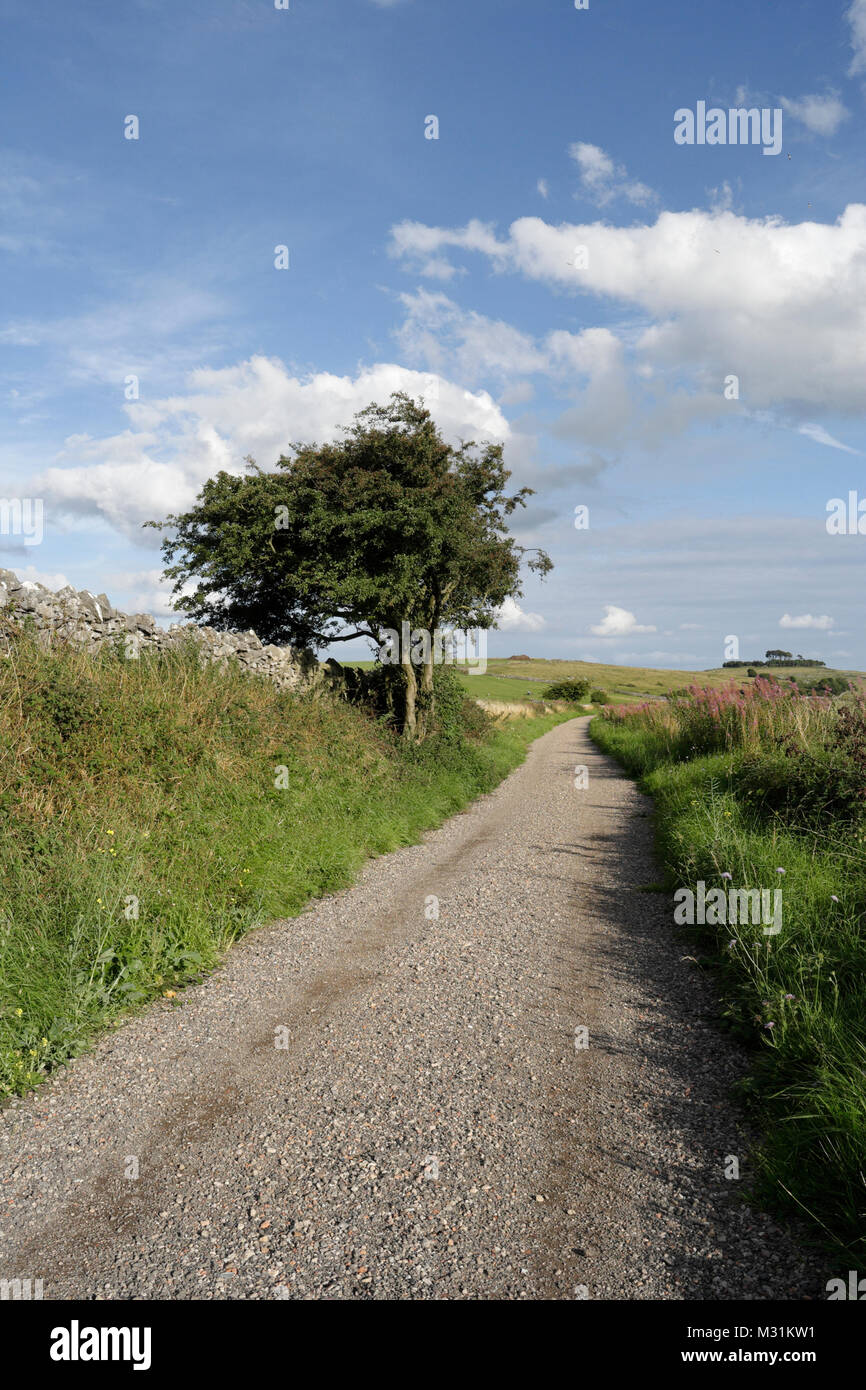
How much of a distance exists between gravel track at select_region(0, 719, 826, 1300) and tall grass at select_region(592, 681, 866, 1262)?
0.84ft

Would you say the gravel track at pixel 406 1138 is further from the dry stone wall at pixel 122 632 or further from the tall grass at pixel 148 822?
the dry stone wall at pixel 122 632

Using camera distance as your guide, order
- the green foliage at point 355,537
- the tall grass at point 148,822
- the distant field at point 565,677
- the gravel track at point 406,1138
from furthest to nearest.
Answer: the distant field at point 565,677 → the green foliage at point 355,537 → the tall grass at point 148,822 → the gravel track at point 406,1138

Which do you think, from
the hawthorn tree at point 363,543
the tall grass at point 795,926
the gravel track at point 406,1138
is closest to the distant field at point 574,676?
the hawthorn tree at point 363,543

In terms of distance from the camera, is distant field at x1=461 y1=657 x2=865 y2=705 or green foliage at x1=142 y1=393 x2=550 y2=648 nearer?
green foliage at x1=142 y1=393 x2=550 y2=648

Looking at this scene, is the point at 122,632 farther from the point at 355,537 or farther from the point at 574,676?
the point at 574,676

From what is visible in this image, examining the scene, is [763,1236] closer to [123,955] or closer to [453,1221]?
[453,1221]

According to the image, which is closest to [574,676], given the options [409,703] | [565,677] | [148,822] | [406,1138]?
[565,677]

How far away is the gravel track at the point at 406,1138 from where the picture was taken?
3.25 meters

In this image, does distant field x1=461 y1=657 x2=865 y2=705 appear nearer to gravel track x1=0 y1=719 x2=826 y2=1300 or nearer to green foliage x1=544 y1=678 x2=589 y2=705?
Result: green foliage x1=544 y1=678 x2=589 y2=705

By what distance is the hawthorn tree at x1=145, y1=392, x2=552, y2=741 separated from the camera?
17.2m

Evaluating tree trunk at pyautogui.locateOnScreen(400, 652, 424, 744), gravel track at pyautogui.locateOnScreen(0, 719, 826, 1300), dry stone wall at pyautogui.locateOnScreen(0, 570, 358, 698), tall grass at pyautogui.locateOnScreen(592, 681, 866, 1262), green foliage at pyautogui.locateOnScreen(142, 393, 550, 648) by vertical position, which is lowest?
gravel track at pyautogui.locateOnScreen(0, 719, 826, 1300)

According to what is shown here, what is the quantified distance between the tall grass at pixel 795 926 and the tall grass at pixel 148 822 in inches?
182

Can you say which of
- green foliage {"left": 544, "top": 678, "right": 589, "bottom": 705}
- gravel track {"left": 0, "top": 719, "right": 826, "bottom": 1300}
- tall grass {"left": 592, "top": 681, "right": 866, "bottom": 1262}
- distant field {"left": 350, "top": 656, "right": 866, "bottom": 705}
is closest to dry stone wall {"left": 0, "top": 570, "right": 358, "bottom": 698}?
gravel track {"left": 0, "top": 719, "right": 826, "bottom": 1300}
